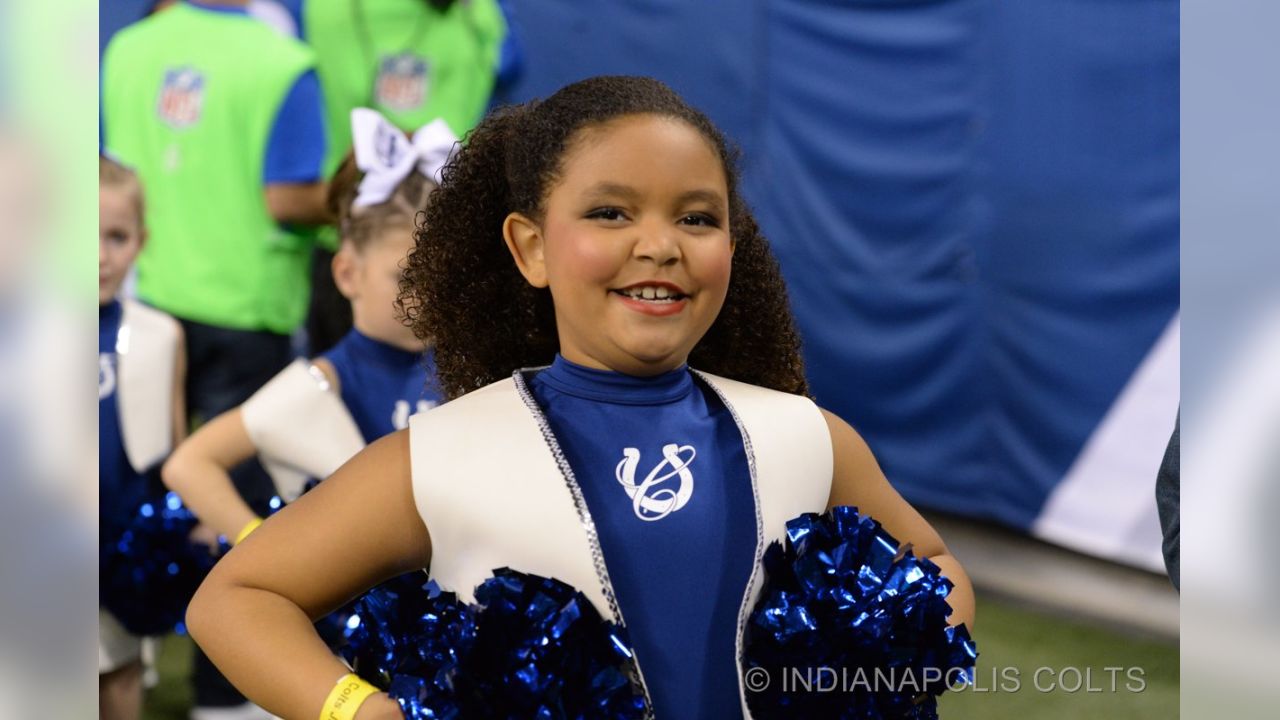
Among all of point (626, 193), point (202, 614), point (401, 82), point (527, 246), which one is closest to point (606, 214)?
point (626, 193)

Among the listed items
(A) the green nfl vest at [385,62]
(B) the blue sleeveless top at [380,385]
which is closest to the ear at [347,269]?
(B) the blue sleeveless top at [380,385]

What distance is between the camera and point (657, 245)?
59.8 inches

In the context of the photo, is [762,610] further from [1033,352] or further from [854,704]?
[1033,352]

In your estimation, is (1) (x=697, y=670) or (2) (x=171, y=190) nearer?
(1) (x=697, y=670)

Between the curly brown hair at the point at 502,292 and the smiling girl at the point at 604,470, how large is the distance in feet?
0.24

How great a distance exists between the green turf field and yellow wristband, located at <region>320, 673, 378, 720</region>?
2.20m

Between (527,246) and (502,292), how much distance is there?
0.13 meters

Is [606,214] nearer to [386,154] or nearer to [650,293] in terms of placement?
[650,293]

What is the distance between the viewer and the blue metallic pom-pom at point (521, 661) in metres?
1.42

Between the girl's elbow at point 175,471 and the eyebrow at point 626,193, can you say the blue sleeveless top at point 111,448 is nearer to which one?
the girl's elbow at point 175,471

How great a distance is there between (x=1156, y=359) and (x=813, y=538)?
268 cm
